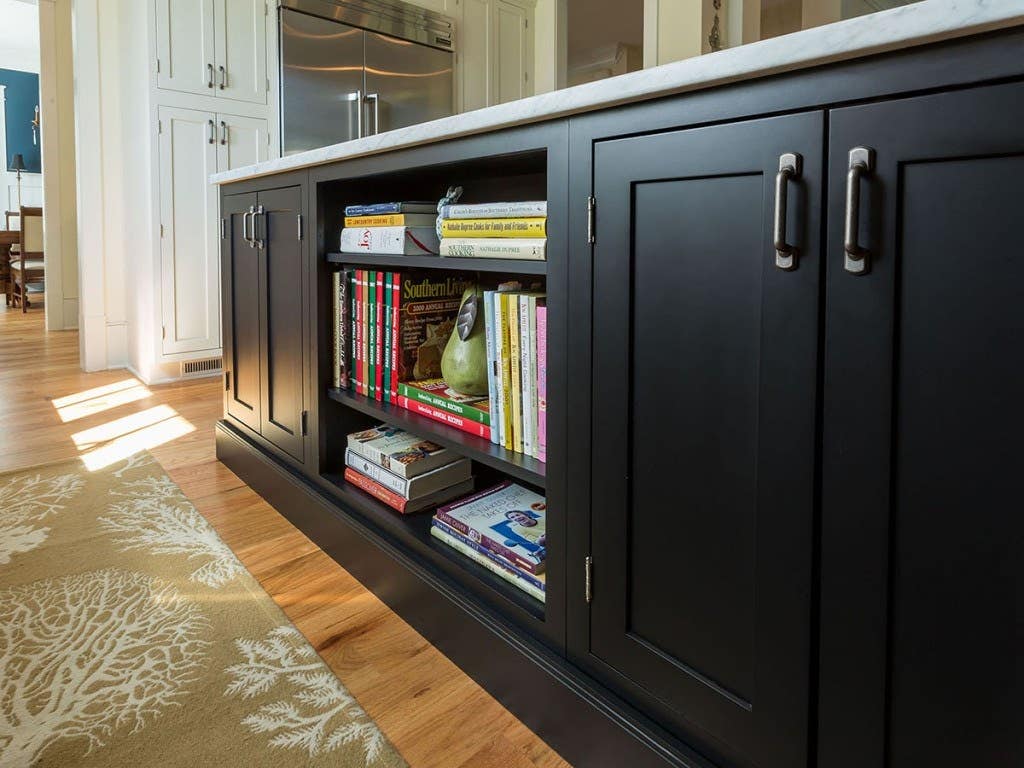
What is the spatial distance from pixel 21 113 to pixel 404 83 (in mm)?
7083

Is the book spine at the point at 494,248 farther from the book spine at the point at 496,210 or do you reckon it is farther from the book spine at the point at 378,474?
the book spine at the point at 378,474

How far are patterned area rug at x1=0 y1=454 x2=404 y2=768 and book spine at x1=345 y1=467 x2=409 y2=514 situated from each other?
0.97ft

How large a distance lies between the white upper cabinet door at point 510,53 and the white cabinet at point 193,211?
163cm

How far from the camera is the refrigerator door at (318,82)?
365 centimetres

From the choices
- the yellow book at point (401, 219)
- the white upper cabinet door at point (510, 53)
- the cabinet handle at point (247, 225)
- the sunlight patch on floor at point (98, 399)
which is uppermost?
the white upper cabinet door at point (510, 53)

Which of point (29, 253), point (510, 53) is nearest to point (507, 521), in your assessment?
point (510, 53)

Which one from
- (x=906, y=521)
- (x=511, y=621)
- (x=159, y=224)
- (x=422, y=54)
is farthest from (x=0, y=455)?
(x=422, y=54)

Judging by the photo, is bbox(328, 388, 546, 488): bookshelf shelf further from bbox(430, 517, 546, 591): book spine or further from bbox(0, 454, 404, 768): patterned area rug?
bbox(0, 454, 404, 768): patterned area rug

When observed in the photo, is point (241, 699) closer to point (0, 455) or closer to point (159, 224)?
point (0, 455)

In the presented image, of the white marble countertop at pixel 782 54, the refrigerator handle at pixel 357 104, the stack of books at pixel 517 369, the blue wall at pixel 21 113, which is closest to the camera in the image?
the white marble countertop at pixel 782 54

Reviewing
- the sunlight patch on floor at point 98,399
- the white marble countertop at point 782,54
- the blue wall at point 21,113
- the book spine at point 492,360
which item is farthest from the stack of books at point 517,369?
the blue wall at point 21,113

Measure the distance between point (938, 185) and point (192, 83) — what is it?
355 cm

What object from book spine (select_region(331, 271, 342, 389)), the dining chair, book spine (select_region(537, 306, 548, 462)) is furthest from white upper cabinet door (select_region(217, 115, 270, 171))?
the dining chair

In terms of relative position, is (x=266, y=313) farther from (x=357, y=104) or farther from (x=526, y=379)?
(x=357, y=104)
